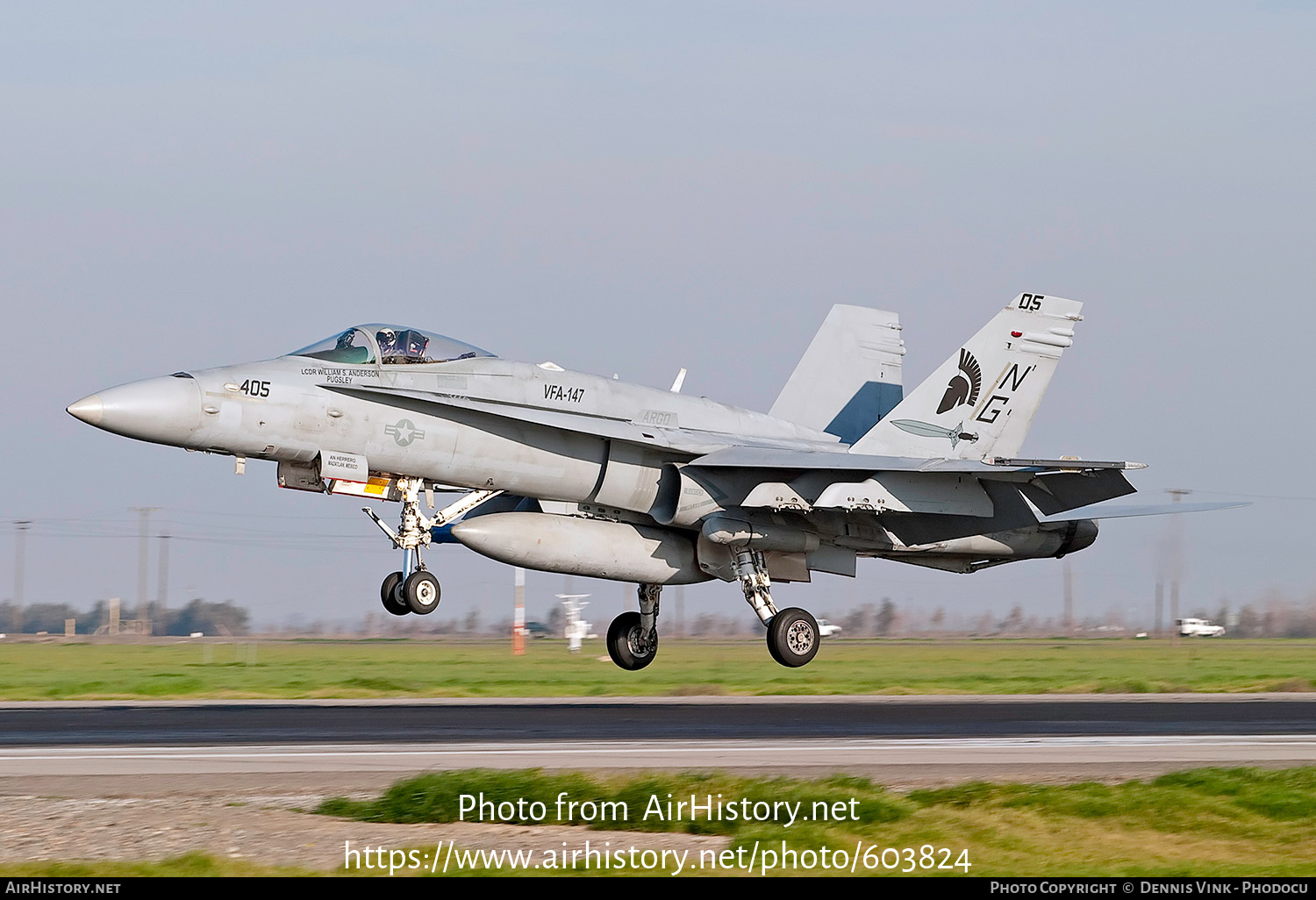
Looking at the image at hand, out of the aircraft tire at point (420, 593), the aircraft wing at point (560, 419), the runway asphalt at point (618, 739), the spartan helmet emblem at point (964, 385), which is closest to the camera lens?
the runway asphalt at point (618, 739)

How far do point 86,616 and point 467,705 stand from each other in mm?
66405

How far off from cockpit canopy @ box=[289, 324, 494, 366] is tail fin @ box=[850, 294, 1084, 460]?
6.55 m

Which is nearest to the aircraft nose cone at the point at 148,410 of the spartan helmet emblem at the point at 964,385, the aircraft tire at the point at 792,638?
the aircraft tire at the point at 792,638

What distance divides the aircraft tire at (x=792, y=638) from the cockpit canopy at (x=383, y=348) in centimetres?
569

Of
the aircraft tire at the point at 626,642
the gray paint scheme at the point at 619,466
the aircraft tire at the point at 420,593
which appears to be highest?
the gray paint scheme at the point at 619,466

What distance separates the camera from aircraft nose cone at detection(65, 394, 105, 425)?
49.6 feet

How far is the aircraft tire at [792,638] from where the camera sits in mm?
19688

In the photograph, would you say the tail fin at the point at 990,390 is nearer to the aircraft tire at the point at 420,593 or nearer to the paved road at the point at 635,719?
the paved road at the point at 635,719

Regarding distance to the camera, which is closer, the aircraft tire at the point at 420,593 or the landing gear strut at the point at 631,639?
the aircraft tire at the point at 420,593

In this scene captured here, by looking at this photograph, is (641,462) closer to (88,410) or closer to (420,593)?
(420,593)

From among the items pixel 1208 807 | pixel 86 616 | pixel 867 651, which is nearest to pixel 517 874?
pixel 1208 807

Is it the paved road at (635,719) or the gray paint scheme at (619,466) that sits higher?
the gray paint scheme at (619,466)

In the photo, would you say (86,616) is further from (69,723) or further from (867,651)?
(69,723)
